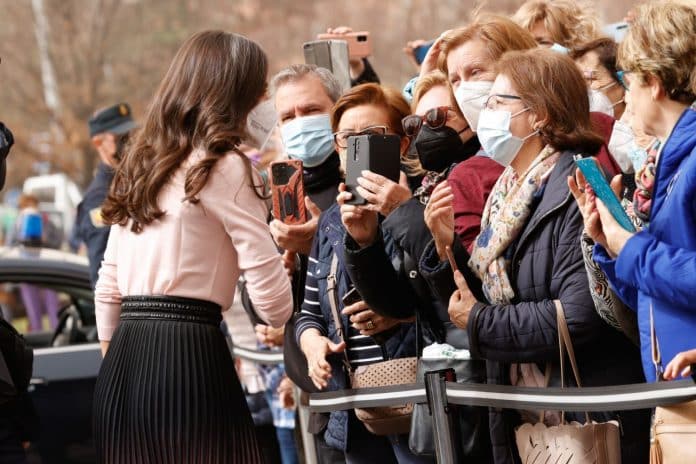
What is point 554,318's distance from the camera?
3697mm

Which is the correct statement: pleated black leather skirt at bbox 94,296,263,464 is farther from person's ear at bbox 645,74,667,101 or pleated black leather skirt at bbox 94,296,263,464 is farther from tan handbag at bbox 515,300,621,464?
person's ear at bbox 645,74,667,101

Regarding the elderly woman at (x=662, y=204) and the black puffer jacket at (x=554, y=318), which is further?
the black puffer jacket at (x=554, y=318)

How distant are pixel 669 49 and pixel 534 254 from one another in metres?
0.78

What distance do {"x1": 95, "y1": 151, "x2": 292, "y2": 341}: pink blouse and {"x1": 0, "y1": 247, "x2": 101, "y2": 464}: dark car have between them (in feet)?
8.02

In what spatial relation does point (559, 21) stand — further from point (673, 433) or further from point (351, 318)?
point (673, 433)

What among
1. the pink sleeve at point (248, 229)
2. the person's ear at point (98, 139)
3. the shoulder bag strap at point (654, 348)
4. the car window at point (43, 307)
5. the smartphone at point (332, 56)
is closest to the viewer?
the shoulder bag strap at point (654, 348)

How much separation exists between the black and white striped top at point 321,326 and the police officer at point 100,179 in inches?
83.5

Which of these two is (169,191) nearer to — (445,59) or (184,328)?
(184,328)

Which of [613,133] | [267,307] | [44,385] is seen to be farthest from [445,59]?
[44,385]

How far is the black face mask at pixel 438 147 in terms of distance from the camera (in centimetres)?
448

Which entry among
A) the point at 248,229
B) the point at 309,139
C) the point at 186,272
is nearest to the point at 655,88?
the point at 248,229

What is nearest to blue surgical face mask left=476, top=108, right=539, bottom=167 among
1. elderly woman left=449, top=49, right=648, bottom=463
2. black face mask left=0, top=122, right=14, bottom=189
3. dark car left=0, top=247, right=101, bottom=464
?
elderly woman left=449, top=49, right=648, bottom=463

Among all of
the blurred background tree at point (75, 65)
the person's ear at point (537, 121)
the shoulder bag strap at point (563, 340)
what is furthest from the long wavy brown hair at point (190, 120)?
the blurred background tree at point (75, 65)

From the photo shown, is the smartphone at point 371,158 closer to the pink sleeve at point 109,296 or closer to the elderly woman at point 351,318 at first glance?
the elderly woman at point 351,318
